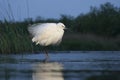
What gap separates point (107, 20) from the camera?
34000mm

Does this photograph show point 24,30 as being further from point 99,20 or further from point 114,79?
point 114,79

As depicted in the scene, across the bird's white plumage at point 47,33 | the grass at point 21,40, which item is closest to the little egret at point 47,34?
the bird's white plumage at point 47,33

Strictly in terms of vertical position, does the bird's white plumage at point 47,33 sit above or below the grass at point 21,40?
above

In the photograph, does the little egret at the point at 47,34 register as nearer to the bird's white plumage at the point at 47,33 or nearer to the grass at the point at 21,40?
the bird's white plumage at the point at 47,33

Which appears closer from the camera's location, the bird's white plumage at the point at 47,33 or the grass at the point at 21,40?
the bird's white plumage at the point at 47,33

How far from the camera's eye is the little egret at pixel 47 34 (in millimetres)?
18484

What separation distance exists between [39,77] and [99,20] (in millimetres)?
25085

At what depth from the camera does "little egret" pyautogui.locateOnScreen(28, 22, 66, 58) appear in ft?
60.6

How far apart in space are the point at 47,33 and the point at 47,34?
45 millimetres

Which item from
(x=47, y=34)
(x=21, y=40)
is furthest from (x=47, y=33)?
(x=21, y=40)

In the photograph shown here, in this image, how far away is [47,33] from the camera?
18656 mm

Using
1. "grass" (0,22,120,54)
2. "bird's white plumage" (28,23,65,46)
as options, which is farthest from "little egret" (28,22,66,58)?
"grass" (0,22,120,54)

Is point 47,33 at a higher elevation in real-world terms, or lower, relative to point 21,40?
higher

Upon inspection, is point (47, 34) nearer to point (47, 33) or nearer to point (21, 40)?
point (47, 33)
